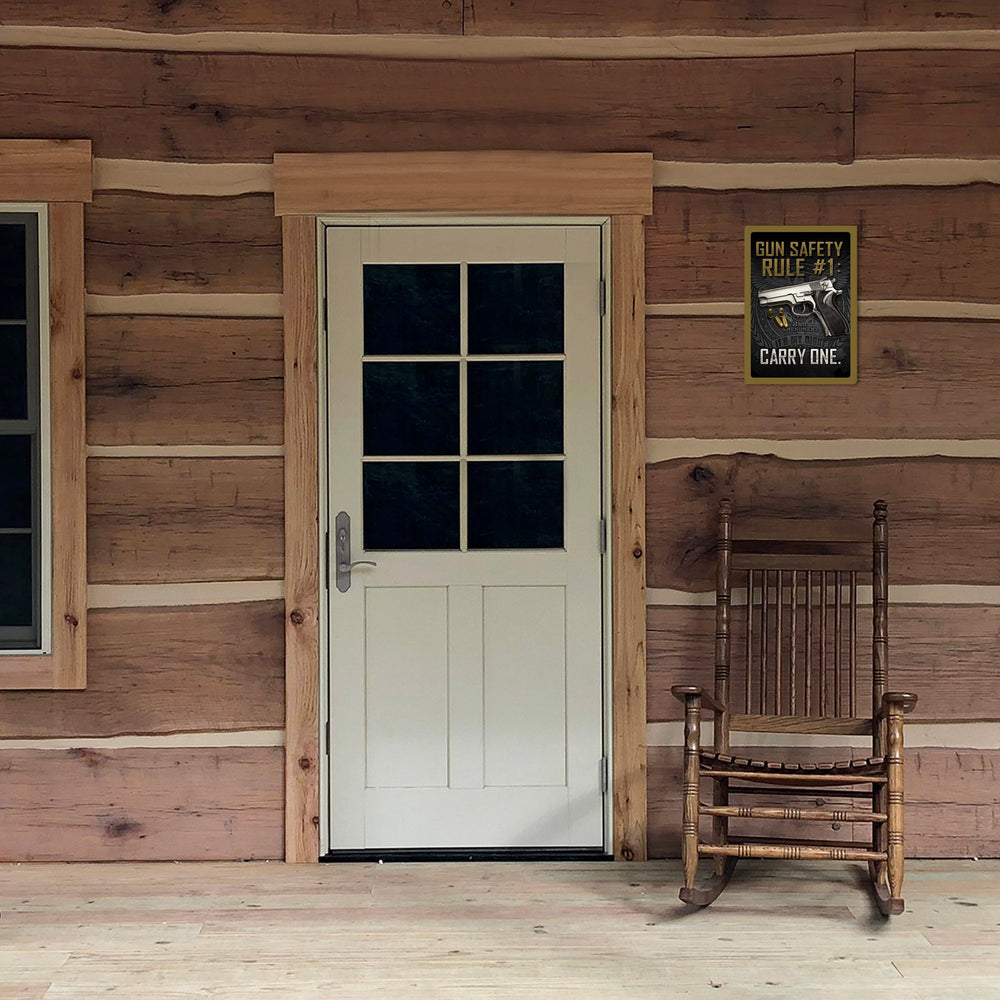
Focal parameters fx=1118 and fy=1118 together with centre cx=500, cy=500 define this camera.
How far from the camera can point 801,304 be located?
3.48 metres

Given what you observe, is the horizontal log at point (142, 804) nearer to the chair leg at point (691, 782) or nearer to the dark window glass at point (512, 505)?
the dark window glass at point (512, 505)

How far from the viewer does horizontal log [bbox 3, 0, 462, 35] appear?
11.2 ft

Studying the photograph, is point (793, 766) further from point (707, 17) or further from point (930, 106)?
point (707, 17)

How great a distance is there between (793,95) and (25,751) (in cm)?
312

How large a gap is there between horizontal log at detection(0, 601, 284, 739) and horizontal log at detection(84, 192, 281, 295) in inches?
39.5

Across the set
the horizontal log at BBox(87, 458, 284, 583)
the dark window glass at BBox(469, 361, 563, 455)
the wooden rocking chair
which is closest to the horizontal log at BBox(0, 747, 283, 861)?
the horizontal log at BBox(87, 458, 284, 583)

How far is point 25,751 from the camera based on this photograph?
3438 mm

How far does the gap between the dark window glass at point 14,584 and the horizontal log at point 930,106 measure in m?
2.89

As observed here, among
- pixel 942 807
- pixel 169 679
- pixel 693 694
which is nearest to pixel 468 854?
pixel 693 694

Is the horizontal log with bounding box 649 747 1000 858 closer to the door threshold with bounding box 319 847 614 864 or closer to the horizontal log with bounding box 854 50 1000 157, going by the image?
the door threshold with bounding box 319 847 614 864

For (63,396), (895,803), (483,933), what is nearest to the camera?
(483,933)

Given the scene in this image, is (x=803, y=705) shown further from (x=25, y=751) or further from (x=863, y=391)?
(x=25, y=751)

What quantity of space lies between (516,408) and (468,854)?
1.40 meters

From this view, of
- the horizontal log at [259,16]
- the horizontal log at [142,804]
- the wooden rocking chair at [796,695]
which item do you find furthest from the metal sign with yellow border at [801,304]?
the horizontal log at [142,804]
